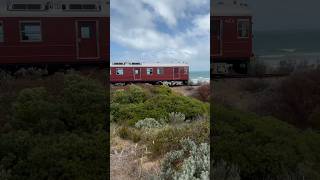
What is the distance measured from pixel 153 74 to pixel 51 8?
342cm

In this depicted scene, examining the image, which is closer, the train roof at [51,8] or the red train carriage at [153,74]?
the red train carriage at [153,74]

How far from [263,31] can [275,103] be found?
349cm

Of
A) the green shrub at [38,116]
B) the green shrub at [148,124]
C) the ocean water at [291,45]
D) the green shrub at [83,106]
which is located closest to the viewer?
the green shrub at [38,116]

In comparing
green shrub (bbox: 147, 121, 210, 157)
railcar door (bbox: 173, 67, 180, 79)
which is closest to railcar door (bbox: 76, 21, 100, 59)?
railcar door (bbox: 173, 67, 180, 79)

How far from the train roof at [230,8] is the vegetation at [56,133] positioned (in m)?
5.35

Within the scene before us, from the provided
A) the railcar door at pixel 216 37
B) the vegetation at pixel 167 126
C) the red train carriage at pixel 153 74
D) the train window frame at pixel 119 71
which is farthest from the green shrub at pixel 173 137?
the railcar door at pixel 216 37

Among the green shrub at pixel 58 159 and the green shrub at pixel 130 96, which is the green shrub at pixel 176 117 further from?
the green shrub at pixel 58 159

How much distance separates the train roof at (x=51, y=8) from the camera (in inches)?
513

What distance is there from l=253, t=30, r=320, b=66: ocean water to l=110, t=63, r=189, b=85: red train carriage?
6.81ft

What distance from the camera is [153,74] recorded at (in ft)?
42.1

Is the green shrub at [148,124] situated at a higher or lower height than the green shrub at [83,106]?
lower

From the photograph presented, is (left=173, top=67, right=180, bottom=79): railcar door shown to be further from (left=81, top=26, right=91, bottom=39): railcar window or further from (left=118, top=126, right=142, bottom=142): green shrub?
(left=118, top=126, right=142, bottom=142): green shrub

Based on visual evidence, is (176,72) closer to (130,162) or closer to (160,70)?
(160,70)

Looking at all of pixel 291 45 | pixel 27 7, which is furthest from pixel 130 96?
pixel 27 7
